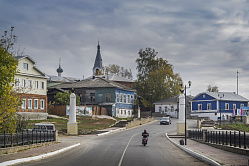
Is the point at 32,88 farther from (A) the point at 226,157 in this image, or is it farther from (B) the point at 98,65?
Answer: (B) the point at 98,65

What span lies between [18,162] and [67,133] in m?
27.1

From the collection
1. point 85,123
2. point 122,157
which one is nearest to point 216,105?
point 85,123

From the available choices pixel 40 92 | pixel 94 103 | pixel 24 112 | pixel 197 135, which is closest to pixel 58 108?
pixel 40 92

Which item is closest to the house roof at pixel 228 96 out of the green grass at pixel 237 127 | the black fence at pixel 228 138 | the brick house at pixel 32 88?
the green grass at pixel 237 127

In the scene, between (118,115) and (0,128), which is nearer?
(0,128)

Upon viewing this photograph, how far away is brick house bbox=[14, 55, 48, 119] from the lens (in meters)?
57.2

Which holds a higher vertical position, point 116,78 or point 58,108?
point 116,78

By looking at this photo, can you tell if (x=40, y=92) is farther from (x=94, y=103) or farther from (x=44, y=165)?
(x=44, y=165)

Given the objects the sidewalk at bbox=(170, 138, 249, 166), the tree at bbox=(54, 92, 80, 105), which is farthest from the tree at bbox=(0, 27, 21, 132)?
the tree at bbox=(54, 92, 80, 105)

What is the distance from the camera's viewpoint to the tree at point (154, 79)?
92000 millimetres

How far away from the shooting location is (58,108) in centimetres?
6481

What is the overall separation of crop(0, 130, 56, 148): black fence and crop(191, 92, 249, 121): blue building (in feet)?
184

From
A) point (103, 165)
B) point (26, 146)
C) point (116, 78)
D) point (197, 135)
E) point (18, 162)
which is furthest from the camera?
point (116, 78)

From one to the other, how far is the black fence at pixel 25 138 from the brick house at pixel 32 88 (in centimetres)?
2735
